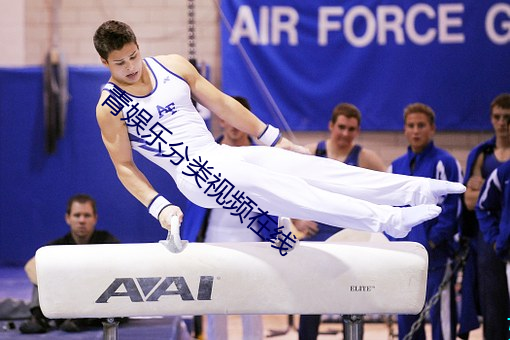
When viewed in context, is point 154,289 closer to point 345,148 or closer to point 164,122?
point 164,122

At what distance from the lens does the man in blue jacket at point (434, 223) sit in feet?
17.2

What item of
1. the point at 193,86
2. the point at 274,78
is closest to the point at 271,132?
the point at 193,86

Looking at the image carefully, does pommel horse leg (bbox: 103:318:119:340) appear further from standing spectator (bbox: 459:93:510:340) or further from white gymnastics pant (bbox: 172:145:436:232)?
standing spectator (bbox: 459:93:510:340)

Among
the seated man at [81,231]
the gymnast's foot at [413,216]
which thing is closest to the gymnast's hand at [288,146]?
the gymnast's foot at [413,216]

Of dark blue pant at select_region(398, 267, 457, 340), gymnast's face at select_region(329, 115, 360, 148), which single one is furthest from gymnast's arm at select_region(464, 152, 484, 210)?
gymnast's face at select_region(329, 115, 360, 148)

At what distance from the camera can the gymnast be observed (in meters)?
3.85

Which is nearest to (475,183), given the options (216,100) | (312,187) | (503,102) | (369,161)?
(503,102)

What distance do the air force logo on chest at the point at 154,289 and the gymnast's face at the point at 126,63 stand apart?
3.27ft

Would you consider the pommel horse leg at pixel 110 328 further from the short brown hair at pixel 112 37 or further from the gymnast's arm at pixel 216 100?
the short brown hair at pixel 112 37

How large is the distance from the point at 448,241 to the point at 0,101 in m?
4.88

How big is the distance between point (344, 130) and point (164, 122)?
72.2 inches

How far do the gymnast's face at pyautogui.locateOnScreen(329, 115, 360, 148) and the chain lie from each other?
1097 mm

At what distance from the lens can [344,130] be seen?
5.57 meters

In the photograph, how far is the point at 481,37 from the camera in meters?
8.05
